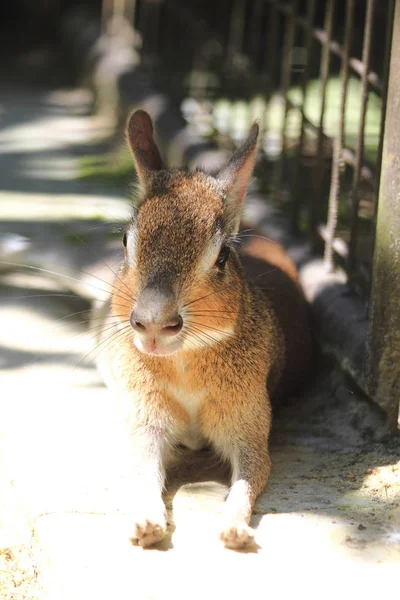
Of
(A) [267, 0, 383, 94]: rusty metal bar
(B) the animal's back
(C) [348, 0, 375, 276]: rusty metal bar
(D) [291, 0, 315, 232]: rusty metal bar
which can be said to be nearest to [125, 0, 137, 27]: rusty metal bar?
(A) [267, 0, 383, 94]: rusty metal bar

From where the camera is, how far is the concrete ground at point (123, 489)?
3.11 metres

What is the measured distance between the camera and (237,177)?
13.0 feet

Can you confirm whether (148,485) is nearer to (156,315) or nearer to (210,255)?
(156,315)

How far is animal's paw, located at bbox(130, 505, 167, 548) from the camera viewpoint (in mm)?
3266

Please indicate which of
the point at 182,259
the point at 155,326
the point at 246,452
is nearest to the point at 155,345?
the point at 155,326

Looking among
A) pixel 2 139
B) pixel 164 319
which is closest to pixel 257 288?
pixel 164 319

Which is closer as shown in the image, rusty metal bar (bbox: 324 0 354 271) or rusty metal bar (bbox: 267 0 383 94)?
rusty metal bar (bbox: 267 0 383 94)

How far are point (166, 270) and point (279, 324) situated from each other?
123 centimetres

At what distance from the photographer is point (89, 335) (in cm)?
524

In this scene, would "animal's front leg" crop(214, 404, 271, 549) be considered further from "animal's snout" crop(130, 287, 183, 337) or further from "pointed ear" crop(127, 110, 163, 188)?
"pointed ear" crop(127, 110, 163, 188)

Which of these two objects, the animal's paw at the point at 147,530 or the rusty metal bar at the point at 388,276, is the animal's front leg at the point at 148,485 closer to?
the animal's paw at the point at 147,530

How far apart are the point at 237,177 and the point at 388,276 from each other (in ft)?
2.26

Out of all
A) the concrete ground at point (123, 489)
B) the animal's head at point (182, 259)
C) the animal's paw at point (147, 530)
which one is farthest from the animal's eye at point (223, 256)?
the animal's paw at point (147, 530)

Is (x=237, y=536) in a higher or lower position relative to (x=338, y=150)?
lower
